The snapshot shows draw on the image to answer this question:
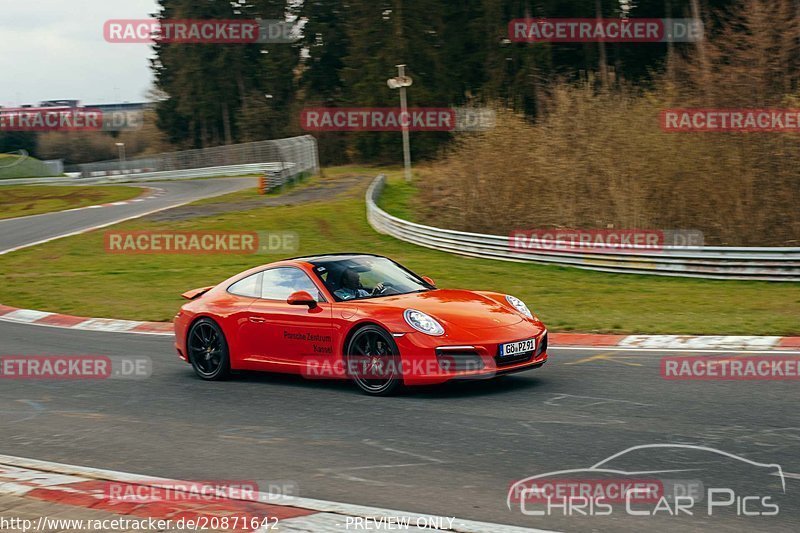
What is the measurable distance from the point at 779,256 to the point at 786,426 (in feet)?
42.7

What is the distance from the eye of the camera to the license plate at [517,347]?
849 centimetres

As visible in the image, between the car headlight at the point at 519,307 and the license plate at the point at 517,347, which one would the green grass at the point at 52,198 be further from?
the license plate at the point at 517,347

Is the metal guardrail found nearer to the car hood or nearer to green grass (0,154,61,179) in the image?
the car hood

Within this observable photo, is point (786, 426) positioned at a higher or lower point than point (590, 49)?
lower

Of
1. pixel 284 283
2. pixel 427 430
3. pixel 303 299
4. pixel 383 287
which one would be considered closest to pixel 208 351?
pixel 284 283

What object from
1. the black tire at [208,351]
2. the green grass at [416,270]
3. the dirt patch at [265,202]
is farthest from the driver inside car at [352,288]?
the dirt patch at [265,202]

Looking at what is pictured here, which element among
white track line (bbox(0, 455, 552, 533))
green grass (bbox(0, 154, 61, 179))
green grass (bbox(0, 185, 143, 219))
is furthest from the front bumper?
green grass (bbox(0, 154, 61, 179))

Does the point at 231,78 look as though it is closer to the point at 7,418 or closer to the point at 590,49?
the point at 590,49

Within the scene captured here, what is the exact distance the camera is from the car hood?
28.5ft

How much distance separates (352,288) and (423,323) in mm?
1209

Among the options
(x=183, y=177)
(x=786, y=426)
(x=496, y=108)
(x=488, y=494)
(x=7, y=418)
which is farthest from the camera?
(x=183, y=177)

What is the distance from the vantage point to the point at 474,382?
367 inches

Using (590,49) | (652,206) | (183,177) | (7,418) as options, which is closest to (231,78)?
(183,177)

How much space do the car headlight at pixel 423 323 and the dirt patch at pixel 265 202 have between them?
27705mm
